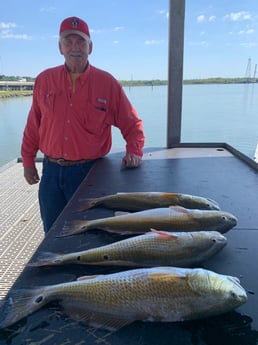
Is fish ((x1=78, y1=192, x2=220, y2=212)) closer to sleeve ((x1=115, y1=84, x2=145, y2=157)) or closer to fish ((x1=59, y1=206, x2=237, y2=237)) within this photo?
fish ((x1=59, y1=206, x2=237, y2=237))

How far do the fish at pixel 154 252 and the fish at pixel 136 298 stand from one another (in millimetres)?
136

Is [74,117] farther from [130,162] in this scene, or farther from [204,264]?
[204,264]

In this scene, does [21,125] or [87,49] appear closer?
[87,49]

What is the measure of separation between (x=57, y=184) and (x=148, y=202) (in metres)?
1.21

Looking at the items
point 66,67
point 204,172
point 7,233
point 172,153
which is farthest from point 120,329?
point 7,233

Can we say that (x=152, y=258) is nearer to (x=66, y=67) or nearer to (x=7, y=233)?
(x=66, y=67)

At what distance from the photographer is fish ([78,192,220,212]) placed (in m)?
1.79

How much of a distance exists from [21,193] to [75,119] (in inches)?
119

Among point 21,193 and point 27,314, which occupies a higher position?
point 27,314

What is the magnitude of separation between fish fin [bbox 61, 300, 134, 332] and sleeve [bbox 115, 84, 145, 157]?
76.9 inches

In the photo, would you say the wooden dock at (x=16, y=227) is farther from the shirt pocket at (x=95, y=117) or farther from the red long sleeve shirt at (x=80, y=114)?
the shirt pocket at (x=95, y=117)

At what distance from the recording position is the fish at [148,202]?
1792 mm

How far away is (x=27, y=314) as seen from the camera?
1079mm

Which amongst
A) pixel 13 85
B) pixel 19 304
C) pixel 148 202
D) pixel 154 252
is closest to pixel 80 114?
pixel 148 202
